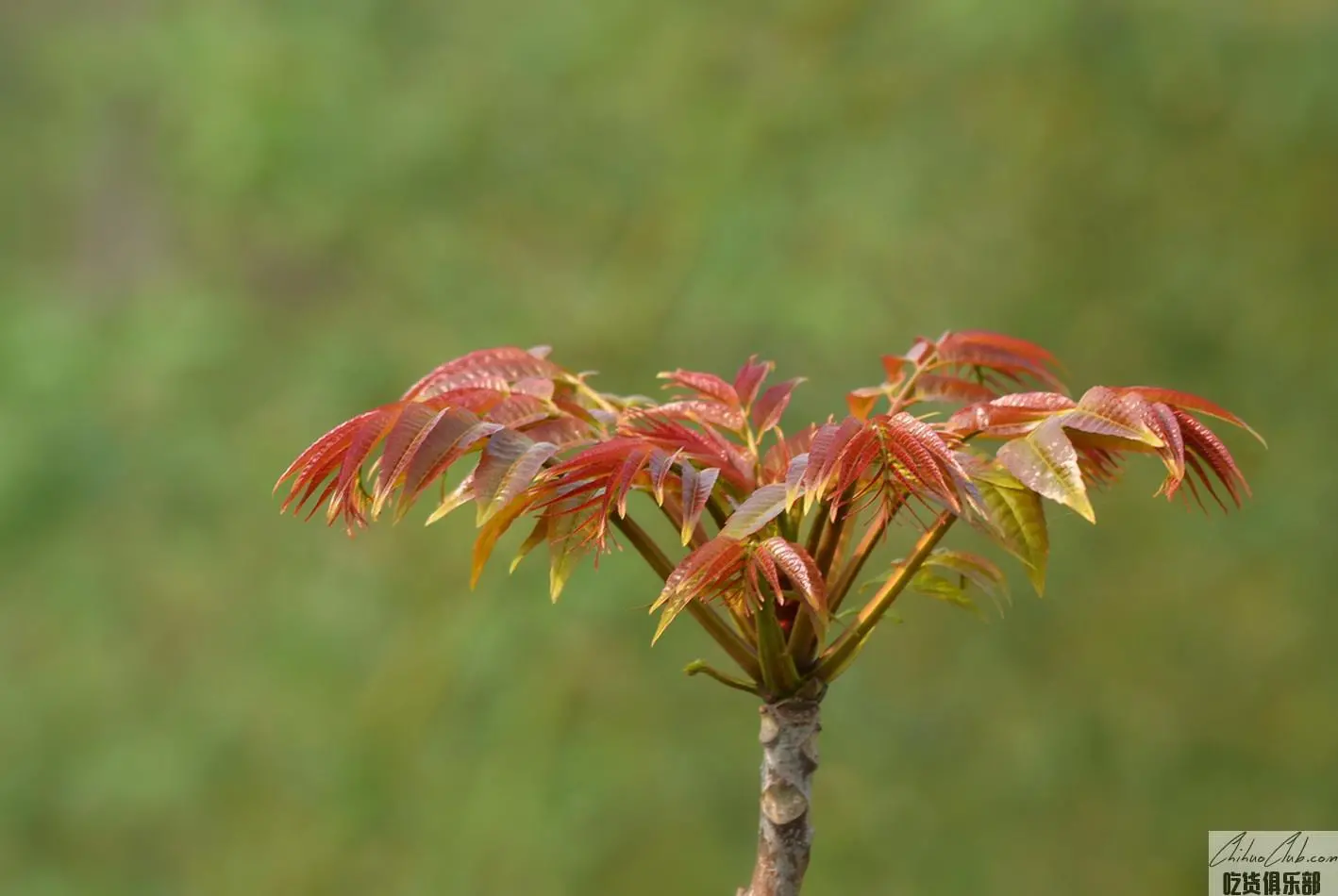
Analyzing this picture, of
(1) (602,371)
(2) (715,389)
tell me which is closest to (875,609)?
(2) (715,389)

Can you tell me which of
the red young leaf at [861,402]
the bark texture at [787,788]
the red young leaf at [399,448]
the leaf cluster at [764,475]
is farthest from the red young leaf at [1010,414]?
the red young leaf at [399,448]

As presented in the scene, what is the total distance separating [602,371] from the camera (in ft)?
6.89

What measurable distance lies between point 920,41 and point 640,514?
2.81 feet

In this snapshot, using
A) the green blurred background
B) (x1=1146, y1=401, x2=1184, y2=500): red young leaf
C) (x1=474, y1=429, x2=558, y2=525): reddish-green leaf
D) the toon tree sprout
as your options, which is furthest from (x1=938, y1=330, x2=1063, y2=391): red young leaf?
the green blurred background

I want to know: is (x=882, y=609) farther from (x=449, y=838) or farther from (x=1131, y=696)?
(x=449, y=838)

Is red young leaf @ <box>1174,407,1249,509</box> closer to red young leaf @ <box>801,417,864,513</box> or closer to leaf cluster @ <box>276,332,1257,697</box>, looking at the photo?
leaf cluster @ <box>276,332,1257,697</box>

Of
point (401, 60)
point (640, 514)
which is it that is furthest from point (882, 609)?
point (401, 60)

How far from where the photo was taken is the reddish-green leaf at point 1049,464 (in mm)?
725

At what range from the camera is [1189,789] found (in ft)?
6.44

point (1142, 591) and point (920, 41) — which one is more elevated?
point (920, 41)

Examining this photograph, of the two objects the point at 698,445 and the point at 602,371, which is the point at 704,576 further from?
the point at 602,371

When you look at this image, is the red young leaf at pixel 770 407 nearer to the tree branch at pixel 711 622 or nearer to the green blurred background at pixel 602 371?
the tree branch at pixel 711 622

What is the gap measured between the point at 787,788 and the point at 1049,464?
0.28 meters

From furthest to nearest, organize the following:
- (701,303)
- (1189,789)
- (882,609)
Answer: (701,303) < (1189,789) < (882,609)
